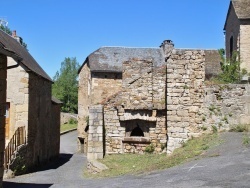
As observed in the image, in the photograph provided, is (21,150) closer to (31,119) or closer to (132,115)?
(31,119)

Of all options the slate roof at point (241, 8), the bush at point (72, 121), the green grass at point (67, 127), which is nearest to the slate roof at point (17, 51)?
the slate roof at point (241, 8)

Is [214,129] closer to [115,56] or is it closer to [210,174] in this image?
[210,174]

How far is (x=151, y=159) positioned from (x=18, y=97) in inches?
242

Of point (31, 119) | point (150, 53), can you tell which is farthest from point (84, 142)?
point (31, 119)

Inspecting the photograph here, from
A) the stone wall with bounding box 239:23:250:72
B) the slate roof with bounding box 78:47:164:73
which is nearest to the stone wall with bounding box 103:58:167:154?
the slate roof with bounding box 78:47:164:73

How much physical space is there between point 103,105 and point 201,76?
384 centimetres

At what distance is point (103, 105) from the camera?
13.5m

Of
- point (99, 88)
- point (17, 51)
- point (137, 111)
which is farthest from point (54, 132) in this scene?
point (137, 111)

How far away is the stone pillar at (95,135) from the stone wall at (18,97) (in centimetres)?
289

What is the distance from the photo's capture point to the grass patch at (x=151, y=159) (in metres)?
9.70

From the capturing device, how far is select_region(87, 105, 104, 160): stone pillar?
13.0 m

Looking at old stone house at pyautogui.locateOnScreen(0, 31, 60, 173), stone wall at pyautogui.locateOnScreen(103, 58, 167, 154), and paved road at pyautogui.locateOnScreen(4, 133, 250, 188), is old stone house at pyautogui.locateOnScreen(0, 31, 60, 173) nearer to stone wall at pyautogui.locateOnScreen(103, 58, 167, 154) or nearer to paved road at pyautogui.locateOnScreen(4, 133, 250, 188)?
stone wall at pyautogui.locateOnScreen(103, 58, 167, 154)

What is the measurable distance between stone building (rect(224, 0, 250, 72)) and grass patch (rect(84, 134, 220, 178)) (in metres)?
15.8

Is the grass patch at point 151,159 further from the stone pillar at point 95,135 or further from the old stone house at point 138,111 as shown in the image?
the old stone house at point 138,111
